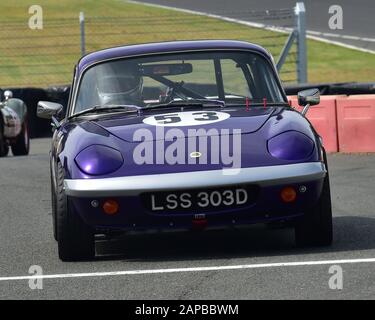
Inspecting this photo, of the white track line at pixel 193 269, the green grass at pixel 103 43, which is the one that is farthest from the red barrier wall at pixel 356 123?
the green grass at pixel 103 43

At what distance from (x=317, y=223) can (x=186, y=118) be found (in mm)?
1017

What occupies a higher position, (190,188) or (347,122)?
(190,188)

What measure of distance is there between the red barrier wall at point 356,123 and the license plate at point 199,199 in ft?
23.7

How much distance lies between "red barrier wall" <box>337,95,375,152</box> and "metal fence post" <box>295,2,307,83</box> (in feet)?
19.8

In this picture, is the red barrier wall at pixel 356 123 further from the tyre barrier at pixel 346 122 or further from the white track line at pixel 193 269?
the white track line at pixel 193 269

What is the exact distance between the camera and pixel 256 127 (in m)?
6.89

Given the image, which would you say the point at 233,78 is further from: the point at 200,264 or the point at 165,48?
the point at 200,264

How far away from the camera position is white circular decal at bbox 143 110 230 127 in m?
6.95

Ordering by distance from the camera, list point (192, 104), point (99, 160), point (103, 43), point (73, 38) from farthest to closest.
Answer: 1. point (73, 38)
2. point (103, 43)
3. point (192, 104)
4. point (99, 160)

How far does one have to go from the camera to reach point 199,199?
6523mm

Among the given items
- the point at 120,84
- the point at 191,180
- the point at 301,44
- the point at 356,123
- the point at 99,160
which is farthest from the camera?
the point at 301,44

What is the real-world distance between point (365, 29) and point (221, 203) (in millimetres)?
19926

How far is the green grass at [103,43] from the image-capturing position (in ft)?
77.4

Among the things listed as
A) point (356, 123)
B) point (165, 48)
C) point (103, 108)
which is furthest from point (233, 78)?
point (356, 123)
